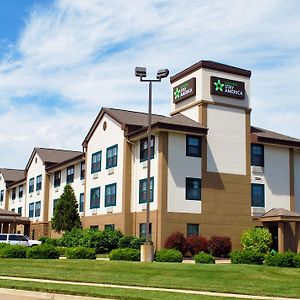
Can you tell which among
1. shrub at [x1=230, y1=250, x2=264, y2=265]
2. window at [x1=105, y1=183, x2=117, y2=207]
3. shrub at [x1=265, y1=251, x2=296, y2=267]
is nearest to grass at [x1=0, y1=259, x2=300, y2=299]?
shrub at [x1=265, y1=251, x2=296, y2=267]

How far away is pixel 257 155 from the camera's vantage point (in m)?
43.2

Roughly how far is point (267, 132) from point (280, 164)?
330 cm

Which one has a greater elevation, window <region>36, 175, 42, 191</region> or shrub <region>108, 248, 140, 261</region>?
window <region>36, 175, 42, 191</region>

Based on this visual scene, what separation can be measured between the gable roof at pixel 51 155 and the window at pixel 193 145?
944 inches

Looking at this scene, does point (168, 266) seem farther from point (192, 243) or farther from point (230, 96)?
point (230, 96)

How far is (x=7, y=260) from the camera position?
29.8 meters

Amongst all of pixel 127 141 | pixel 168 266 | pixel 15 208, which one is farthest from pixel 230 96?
pixel 15 208

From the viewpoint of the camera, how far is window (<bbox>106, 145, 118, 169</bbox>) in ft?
147

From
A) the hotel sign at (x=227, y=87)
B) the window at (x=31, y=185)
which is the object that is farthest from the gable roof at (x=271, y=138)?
the window at (x=31, y=185)

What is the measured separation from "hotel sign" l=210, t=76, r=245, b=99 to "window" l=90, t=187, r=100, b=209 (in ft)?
44.5

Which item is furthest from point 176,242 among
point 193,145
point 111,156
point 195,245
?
point 111,156

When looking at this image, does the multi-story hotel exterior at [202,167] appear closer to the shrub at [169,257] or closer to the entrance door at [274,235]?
the entrance door at [274,235]

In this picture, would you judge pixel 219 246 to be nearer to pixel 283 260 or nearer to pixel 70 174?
pixel 283 260

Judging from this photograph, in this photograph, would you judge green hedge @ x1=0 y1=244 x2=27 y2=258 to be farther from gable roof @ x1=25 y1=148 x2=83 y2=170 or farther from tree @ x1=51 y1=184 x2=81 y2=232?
gable roof @ x1=25 y1=148 x2=83 y2=170
